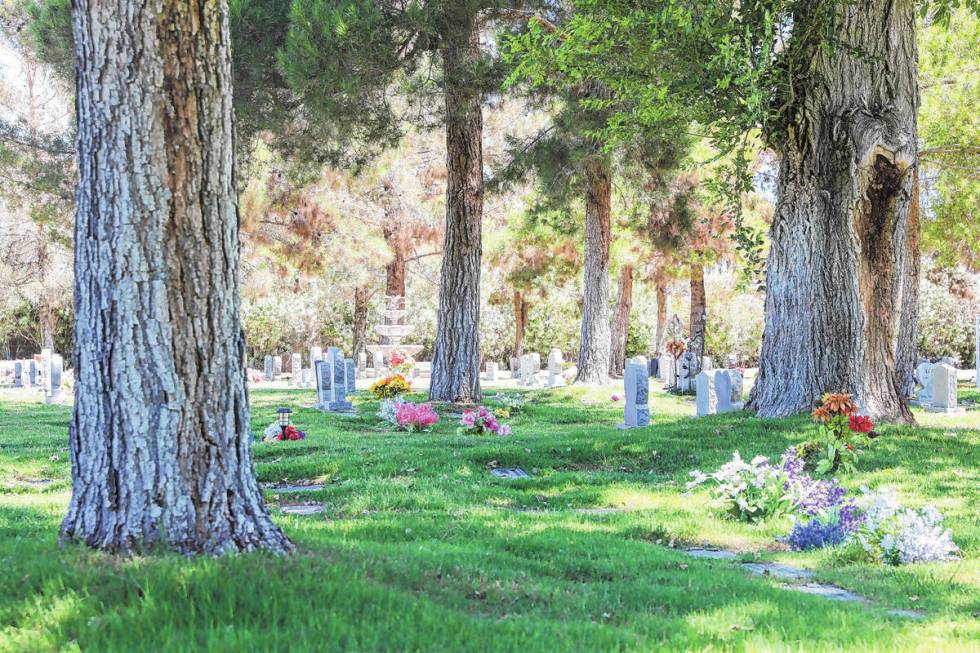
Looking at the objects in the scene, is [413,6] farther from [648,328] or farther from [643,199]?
[648,328]

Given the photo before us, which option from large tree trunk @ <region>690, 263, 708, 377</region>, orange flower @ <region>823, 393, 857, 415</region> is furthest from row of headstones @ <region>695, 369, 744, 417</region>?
large tree trunk @ <region>690, 263, 708, 377</region>

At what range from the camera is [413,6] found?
13133mm

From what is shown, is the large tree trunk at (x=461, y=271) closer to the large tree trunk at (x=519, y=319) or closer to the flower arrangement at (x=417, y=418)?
the flower arrangement at (x=417, y=418)

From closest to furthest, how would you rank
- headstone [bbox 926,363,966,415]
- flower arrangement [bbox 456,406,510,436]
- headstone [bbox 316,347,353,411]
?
flower arrangement [bbox 456,406,510,436], headstone [bbox 926,363,966,415], headstone [bbox 316,347,353,411]

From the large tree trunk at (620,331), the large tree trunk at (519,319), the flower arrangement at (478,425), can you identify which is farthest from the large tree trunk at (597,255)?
the large tree trunk at (519,319)

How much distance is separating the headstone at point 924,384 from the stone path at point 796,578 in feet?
43.0

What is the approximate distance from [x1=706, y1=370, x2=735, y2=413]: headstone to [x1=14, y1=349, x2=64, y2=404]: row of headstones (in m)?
15.1

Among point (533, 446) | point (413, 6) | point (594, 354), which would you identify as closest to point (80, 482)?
point (533, 446)

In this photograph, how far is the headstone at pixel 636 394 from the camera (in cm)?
1308

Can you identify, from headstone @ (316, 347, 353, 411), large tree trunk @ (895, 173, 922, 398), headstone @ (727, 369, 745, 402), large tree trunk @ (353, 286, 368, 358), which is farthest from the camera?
large tree trunk @ (353, 286, 368, 358)

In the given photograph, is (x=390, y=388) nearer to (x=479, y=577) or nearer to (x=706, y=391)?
(x=706, y=391)

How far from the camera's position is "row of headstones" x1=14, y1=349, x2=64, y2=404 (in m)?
20.6

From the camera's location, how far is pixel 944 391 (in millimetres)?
15852

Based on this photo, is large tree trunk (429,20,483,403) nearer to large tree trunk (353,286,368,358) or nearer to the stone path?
the stone path
